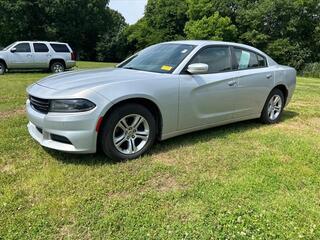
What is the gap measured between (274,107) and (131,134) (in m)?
3.25

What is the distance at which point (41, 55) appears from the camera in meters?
16.3

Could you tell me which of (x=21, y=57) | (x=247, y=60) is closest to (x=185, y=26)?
(x=21, y=57)

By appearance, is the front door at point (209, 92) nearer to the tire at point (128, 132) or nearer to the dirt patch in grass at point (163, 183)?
the tire at point (128, 132)

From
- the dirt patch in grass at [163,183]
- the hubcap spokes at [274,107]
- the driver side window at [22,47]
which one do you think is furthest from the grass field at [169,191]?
the driver side window at [22,47]

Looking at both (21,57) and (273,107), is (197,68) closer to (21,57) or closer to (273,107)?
(273,107)

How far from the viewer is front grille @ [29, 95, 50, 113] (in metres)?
3.97

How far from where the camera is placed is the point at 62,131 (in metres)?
3.86

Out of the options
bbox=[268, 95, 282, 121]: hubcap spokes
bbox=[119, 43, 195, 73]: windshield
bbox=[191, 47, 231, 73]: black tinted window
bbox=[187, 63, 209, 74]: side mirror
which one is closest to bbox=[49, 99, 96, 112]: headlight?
bbox=[119, 43, 195, 73]: windshield

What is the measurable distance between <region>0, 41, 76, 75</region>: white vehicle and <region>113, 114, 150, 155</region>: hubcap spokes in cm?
1298

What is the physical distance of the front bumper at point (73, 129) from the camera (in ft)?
12.6

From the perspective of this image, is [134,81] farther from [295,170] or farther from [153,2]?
[153,2]

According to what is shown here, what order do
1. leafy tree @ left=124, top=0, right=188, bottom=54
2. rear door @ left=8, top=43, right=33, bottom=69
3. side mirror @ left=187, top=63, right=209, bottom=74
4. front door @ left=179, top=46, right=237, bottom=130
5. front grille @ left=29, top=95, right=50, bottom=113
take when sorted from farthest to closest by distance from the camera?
leafy tree @ left=124, top=0, right=188, bottom=54 < rear door @ left=8, top=43, right=33, bottom=69 < front door @ left=179, top=46, right=237, bottom=130 < side mirror @ left=187, top=63, right=209, bottom=74 < front grille @ left=29, top=95, right=50, bottom=113

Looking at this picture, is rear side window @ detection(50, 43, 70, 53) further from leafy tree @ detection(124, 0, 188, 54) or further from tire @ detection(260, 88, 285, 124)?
leafy tree @ detection(124, 0, 188, 54)

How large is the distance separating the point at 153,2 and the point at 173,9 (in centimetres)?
373
